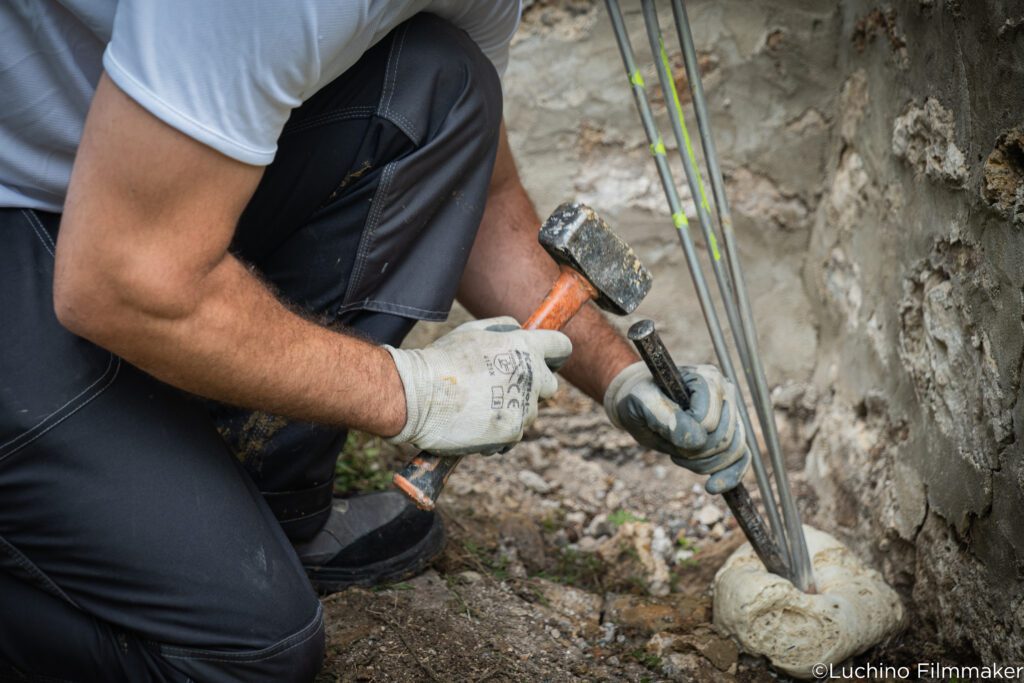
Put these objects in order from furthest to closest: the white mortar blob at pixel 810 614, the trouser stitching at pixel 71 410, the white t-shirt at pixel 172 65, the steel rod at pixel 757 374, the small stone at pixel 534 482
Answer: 1. the small stone at pixel 534 482
2. the steel rod at pixel 757 374
3. the white mortar blob at pixel 810 614
4. the trouser stitching at pixel 71 410
5. the white t-shirt at pixel 172 65

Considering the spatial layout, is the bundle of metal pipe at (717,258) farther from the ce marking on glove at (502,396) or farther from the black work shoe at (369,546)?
the black work shoe at (369,546)

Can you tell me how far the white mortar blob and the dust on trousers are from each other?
2.64ft

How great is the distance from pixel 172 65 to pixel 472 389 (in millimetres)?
646

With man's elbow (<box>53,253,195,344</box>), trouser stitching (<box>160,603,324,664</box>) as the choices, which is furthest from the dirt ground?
man's elbow (<box>53,253,195,344</box>)

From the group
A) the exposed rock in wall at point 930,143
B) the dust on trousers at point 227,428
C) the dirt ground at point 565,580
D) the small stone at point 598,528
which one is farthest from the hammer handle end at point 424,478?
the exposed rock in wall at point 930,143

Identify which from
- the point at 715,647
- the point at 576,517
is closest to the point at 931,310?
the point at 715,647

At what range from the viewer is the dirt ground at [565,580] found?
1.67 metres

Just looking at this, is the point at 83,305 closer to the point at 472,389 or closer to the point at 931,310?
the point at 472,389

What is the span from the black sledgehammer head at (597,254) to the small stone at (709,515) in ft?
2.90

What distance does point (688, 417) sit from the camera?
1.65 metres

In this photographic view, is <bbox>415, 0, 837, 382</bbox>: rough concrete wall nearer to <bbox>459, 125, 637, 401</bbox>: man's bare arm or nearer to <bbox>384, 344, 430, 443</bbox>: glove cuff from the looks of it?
<bbox>459, 125, 637, 401</bbox>: man's bare arm

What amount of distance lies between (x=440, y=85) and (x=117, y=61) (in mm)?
621

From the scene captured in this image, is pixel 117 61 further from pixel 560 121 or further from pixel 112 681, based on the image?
pixel 560 121

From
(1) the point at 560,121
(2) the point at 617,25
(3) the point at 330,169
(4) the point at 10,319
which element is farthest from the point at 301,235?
(1) the point at 560,121
